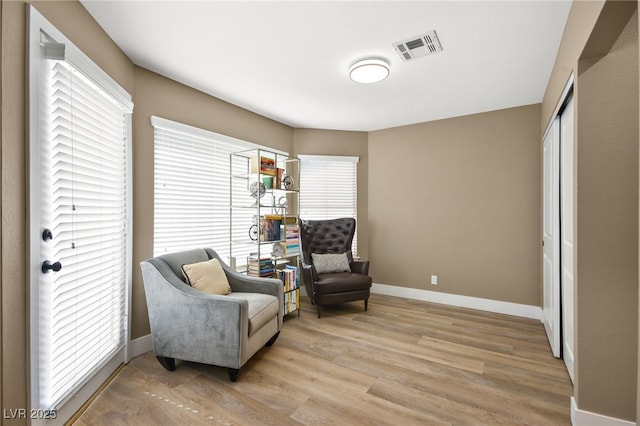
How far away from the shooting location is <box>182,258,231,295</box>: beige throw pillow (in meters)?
2.50

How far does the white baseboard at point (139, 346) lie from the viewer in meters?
2.54

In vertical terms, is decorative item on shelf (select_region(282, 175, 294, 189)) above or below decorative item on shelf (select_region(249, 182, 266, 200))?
above

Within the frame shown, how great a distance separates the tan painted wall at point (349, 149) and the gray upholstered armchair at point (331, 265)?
510 mm

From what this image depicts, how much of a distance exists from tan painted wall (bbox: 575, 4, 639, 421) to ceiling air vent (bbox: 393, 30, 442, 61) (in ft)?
3.10

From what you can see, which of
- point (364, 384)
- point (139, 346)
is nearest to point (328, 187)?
point (364, 384)

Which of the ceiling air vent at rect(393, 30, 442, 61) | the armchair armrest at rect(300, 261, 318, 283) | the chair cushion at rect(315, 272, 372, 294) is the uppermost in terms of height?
the ceiling air vent at rect(393, 30, 442, 61)

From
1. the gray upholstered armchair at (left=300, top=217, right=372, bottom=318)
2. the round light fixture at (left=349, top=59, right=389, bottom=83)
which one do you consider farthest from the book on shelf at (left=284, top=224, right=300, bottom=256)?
the round light fixture at (left=349, top=59, right=389, bottom=83)

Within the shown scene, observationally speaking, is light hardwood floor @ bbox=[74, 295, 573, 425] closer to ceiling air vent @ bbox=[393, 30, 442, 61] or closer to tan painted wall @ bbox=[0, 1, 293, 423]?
tan painted wall @ bbox=[0, 1, 293, 423]

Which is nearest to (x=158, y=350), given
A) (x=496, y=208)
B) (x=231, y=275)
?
(x=231, y=275)

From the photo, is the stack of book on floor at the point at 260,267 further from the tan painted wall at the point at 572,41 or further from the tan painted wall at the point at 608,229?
the tan painted wall at the point at 572,41

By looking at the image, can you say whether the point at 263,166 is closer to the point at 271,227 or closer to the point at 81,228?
the point at 271,227

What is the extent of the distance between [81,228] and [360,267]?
2.94 meters
